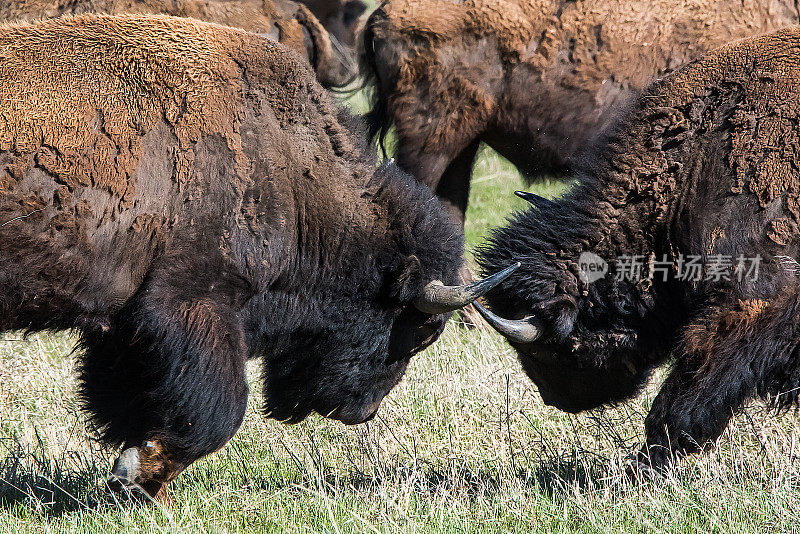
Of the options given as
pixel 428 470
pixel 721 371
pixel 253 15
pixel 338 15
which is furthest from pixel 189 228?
pixel 338 15

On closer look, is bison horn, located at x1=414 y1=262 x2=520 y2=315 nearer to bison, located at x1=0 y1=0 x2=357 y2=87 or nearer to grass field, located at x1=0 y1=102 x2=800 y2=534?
grass field, located at x1=0 y1=102 x2=800 y2=534

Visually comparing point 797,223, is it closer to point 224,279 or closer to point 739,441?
point 739,441

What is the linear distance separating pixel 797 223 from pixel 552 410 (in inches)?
72.2

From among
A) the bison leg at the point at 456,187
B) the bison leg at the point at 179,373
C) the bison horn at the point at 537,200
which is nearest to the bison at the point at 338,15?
Result: the bison leg at the point at 456,187

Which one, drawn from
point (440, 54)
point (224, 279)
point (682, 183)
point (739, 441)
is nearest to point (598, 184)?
point (682, 183)

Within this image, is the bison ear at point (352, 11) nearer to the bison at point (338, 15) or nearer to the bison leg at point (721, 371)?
the bison at point (338, 15)

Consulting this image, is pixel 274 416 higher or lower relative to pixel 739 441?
lower

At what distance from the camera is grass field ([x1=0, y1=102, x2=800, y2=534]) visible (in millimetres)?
3711

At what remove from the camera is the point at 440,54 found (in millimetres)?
6168

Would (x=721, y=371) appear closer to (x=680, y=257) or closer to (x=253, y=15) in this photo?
(x=680, y=257)

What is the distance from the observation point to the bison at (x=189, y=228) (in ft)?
12.1

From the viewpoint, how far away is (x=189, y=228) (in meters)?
3.81

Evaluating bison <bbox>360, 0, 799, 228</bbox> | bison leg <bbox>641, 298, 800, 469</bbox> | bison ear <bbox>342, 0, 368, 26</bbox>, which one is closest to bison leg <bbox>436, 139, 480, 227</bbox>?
bison <bbox>360, 0, 799, 228</bbox>

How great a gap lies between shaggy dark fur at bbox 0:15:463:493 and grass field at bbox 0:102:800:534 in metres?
0.35
